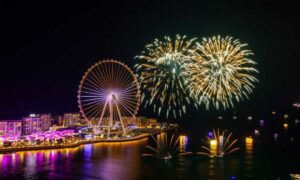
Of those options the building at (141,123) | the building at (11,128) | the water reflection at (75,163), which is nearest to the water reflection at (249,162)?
the water reflection at (75,163)

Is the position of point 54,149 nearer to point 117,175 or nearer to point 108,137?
point 108,137

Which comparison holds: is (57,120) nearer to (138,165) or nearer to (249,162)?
(138,165)

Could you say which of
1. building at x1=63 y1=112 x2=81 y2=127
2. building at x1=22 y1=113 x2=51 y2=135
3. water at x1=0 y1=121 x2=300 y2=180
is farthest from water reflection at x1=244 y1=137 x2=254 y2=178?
building at x1=63 y1=112 x2=81 y2=127

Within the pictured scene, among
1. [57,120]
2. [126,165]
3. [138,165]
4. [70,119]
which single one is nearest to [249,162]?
[138,165]

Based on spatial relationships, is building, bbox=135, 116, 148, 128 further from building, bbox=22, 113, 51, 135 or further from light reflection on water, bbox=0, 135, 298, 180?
light reflection on water, bbox=0, 135, 298, 180

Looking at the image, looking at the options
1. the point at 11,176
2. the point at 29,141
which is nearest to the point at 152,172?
the point at 11,176
